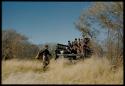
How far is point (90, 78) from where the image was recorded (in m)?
13.9

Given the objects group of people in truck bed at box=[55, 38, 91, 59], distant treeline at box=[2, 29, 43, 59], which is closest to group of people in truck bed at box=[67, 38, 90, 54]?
group of people in truck bed at box=[55, 38, 91, 59]

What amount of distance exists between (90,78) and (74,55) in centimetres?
659

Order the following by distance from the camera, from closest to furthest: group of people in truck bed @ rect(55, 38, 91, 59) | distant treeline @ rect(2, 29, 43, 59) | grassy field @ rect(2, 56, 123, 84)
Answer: grassy field @ rect(2, 56, 123, 84)
group of people in truck bed @ rect(55, 38, 91, 59)
distant treeline @ rect(2, 29, 43, 59)

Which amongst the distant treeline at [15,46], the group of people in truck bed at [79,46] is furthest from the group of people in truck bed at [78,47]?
the distant treeline at [15,46]

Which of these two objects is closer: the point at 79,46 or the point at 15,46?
the point at 79,46

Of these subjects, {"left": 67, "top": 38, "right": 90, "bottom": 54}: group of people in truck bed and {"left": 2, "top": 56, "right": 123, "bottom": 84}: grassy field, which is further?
{"left": 67, "top": 38, "right": 90, "bottom": 54}: group of people in truck bed

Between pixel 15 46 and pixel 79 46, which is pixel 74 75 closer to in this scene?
pixel 79 46

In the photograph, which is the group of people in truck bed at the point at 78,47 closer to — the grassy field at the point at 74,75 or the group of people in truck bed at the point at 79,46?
the group of people in truck bed at the point at 79,46

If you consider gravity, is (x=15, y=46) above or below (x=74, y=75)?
above

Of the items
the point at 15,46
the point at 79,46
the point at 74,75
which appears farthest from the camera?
the point at 15,46

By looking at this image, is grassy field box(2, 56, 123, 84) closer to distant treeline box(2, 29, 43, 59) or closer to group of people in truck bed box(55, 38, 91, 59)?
group of people in truck bed box(55, 38, 91, 59)

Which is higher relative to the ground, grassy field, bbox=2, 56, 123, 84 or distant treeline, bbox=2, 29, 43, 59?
distant treeline, bbox=2, 29, 43, 59

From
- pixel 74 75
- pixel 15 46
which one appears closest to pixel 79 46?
pixel 74 75

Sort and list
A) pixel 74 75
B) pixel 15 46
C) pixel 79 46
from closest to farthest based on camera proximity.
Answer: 1. pixel 74 75
2. pixel 79 46
3. pixel 15 46
